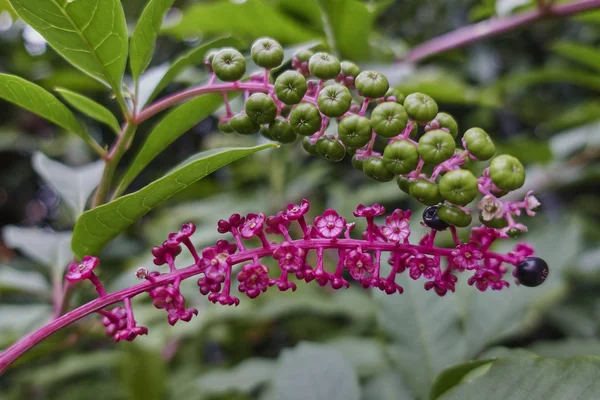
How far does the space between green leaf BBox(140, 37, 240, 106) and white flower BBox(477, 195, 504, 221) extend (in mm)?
872

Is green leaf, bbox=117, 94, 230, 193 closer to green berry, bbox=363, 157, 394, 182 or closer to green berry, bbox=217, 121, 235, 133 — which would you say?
green berry, bbox=217, 121, 235, 133

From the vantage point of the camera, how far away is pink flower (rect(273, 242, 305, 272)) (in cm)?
Result: 117

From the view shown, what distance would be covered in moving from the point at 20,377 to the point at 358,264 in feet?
9.55

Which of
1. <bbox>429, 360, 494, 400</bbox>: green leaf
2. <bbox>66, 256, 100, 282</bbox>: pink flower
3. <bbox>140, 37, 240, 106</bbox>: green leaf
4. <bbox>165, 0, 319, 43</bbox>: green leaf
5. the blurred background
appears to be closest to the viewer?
<bbox>66, 256, 100, 282</bbox>: pink flower

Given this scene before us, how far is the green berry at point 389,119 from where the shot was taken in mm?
1109

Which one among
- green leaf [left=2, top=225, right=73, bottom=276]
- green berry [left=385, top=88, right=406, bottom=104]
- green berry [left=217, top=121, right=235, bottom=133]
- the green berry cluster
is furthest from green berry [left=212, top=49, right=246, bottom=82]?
green leaf [left=2, top=225, right=73, bottom=276]

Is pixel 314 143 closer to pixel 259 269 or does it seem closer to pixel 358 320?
pixel 259 269

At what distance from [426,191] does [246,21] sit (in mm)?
1574

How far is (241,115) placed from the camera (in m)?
1.31

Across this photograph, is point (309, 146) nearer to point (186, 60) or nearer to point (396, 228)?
point (396, 228)

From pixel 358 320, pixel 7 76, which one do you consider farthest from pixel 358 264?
pixel 358 320

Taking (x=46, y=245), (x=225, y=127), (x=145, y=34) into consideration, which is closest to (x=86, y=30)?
(x=145, y=34)

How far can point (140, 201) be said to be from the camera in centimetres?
115

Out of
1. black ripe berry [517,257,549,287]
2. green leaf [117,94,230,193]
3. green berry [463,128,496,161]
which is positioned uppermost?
green leaf [117,94,230,193]
